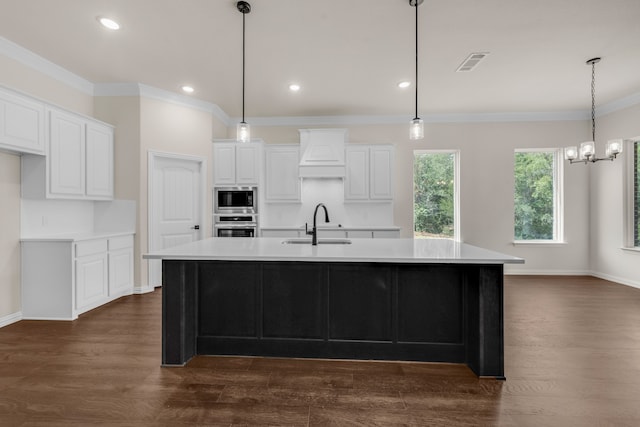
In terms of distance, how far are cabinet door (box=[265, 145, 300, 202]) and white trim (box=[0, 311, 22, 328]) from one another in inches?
138

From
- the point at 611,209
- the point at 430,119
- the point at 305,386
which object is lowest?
the point at 305,386

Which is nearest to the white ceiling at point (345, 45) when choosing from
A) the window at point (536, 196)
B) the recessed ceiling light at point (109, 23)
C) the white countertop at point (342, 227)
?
the recessed ceiling light at point (109, 23)

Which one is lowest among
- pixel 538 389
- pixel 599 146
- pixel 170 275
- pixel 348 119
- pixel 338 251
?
pixel 538 389

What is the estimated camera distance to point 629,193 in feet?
17.3

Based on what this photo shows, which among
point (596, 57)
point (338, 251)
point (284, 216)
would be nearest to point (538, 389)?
point (338, 251)

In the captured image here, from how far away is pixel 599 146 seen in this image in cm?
577

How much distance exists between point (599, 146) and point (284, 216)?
5.54 m

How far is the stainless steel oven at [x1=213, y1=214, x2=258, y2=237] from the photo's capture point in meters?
5.59

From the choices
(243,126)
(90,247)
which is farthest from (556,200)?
(90,247)

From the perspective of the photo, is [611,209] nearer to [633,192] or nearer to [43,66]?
[633,192]

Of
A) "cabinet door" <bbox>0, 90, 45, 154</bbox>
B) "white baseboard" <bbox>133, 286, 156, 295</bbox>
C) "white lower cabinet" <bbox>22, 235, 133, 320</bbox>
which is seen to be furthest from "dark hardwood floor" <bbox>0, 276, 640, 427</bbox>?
"cabinet door" <bbox>0, 90, 45, 154</bbox>

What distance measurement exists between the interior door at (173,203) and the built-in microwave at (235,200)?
0.98 ft

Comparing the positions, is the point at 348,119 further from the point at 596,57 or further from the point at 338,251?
the point at 338,251

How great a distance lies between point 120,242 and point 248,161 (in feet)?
7.36
